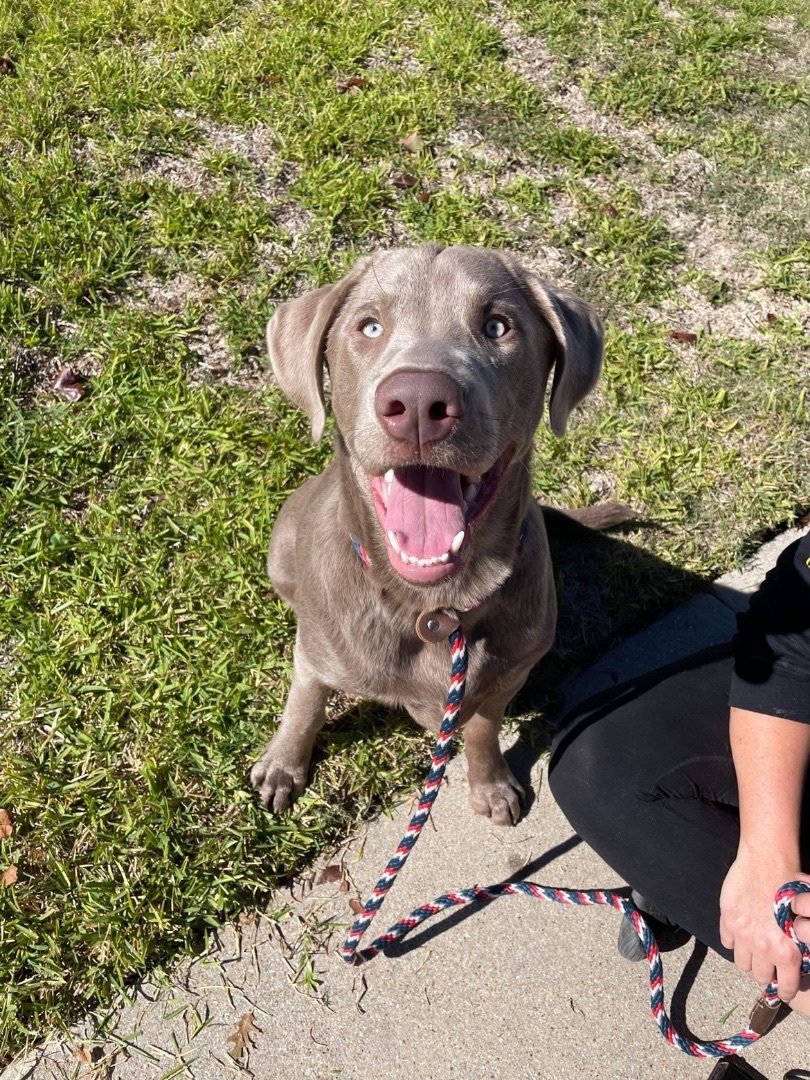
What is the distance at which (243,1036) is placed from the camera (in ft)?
8.30

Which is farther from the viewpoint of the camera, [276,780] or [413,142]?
[413,142]

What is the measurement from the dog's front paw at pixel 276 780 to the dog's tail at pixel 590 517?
1.38 meters

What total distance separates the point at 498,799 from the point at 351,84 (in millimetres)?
4005

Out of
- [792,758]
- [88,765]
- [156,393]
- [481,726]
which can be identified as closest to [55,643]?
[88,765]

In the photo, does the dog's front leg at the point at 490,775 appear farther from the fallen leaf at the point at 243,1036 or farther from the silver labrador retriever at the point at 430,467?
the fallen leaf at the point at 243,1036

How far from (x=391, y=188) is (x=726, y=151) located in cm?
208

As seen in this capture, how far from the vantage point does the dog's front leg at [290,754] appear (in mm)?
2807

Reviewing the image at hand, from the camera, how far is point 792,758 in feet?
7.26

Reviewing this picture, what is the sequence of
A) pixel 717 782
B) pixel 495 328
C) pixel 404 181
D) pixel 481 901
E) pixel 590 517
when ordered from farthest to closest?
pixel 404 181 → pixel 590 517 → pixel 481 901 → pixel 717 782 → pixel 495 328

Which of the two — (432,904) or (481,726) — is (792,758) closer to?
(481,726)

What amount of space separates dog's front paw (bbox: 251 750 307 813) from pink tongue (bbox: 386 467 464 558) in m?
1.18

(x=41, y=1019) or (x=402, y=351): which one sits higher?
(x=402, y=351)

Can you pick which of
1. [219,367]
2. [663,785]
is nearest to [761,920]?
[663,785]

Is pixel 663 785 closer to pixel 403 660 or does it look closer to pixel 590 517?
pixel 403 660
